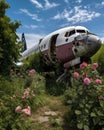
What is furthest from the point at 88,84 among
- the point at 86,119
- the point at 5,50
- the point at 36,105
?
the point at 5,50

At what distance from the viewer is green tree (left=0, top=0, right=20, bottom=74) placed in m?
9.64

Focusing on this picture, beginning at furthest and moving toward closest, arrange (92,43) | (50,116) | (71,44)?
(71,44), (92,43), (50,116)

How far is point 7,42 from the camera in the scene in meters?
9.77

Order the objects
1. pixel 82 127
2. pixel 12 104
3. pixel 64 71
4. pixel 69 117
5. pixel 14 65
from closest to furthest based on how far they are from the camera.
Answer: pixel 82 127 → pixel 12 104 → pixel 69 117 → pixel 14 65 → pixel 64 71

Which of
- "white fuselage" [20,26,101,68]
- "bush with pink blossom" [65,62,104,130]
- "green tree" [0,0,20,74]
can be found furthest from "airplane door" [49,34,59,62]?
"bush with pink blossom" [65,62,104,130]

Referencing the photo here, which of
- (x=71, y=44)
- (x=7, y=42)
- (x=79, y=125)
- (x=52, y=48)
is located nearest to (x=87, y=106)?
(x=79, y=125)

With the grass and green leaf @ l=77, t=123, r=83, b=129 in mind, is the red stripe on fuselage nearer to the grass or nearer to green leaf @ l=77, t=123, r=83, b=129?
the grass

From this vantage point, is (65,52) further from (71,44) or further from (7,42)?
(7,42)

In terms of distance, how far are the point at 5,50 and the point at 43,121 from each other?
3.50m

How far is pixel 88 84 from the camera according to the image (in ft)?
22.1

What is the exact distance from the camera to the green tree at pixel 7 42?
380 inches

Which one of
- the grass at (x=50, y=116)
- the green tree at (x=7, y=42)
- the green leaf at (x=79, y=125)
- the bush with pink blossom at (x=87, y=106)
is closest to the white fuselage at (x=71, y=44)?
the green tree at (x=7, y=42)

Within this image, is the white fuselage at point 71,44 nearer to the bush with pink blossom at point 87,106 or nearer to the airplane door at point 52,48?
the airplane door at point 52,48

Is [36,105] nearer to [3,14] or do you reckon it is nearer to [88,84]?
[88,84]
